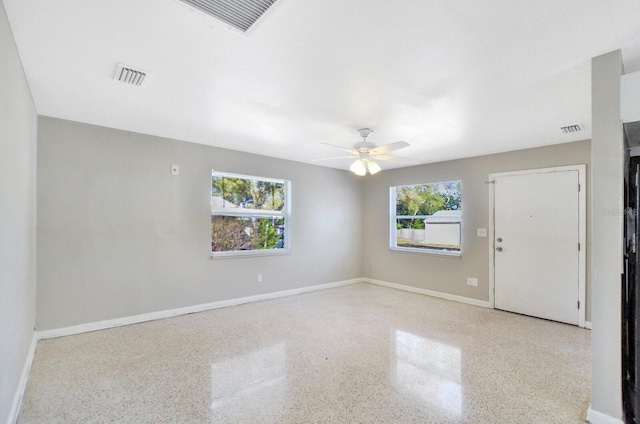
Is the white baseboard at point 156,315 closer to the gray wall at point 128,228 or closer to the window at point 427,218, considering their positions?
the gray wall at point 128,228

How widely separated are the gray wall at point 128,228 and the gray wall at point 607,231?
404cm

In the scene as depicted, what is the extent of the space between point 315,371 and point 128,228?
285cm

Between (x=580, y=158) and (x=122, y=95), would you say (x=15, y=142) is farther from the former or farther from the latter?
(x=580, y=158)

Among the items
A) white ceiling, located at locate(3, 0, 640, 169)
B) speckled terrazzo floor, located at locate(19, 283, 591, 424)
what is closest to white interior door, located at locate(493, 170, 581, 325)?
speckled terrazzo floor, located at locate(19, 283, 591, 424)

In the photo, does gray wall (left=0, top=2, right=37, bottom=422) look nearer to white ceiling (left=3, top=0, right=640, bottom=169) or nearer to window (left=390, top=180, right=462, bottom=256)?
white ceiling (left=3, top=0, right=640, bottom=169)

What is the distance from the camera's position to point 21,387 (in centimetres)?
220

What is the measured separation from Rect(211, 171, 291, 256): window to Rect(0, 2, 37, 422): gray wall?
6.84ft

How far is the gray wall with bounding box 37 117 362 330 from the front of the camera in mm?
3295

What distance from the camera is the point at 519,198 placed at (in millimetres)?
4324

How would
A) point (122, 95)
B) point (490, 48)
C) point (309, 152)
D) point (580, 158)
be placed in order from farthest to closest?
point (309, 152) < point (580, 158) < point (122, 95) < point (490, 48)

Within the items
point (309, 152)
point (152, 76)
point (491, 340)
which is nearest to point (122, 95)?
point (152, 76)

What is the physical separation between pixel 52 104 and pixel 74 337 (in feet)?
7.97

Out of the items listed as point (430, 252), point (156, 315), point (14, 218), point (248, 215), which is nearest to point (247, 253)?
point (248, 215)

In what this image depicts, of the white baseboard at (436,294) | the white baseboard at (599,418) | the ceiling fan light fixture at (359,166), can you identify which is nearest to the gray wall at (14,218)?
the ceiling fan light fixture at (359,166)
